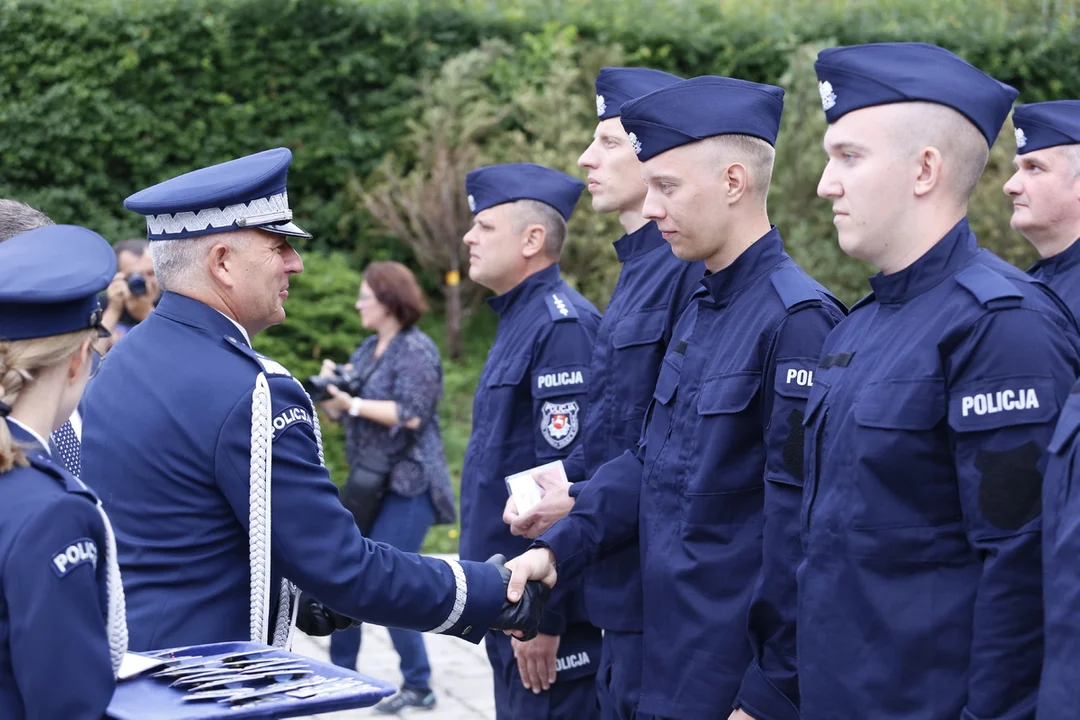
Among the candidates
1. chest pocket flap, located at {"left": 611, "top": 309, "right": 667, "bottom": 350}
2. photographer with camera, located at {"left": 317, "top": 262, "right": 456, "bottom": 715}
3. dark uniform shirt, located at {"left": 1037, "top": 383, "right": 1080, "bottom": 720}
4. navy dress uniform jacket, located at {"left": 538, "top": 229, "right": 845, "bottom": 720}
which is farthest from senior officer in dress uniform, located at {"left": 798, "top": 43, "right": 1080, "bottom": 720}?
A: photographer with camera, located at {"left": 317, "top": 262, "right": 456, "bottom": 715}

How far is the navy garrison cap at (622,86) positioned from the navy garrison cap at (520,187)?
0.74m

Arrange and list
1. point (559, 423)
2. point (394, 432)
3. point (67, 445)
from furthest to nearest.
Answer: point (394, 432) → point (559, 423) → point (67, 445)

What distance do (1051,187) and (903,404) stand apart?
2768mm

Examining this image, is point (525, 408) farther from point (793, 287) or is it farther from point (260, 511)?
point (260, 511)

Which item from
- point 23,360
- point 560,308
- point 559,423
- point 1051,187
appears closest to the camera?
point 23,360

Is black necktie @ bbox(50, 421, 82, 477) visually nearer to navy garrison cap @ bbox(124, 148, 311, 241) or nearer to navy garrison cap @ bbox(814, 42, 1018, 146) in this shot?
navy garrison cap @ bbox(124, 148, 311, 241)

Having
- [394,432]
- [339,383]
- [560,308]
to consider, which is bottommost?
[394,432]

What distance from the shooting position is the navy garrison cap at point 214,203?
3295mm

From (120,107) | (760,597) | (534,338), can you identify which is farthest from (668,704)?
(120,107)

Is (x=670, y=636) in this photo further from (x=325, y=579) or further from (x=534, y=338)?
(x=534, y=338)

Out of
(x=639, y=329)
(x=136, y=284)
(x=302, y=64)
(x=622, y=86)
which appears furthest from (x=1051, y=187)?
(x=302, y=64)

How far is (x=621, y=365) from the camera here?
4320 millimetres

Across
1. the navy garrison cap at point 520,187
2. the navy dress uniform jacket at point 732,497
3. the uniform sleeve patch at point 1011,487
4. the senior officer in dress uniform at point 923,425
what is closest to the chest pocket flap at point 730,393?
the navy dress uniform jacket at point 732,497

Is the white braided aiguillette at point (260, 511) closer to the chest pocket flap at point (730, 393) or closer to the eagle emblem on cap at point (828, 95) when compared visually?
the chest pocket flap at point (730, 393)
